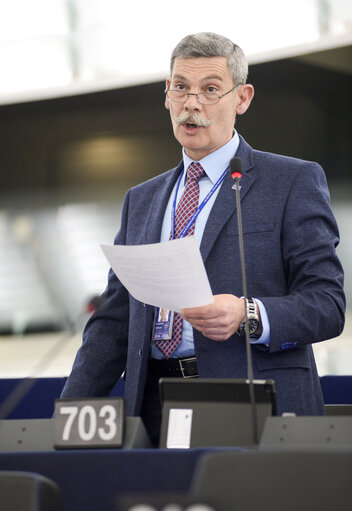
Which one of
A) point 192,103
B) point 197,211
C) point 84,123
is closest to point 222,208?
point 197,211

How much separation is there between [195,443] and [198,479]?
48 cm

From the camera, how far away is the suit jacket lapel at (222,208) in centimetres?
192

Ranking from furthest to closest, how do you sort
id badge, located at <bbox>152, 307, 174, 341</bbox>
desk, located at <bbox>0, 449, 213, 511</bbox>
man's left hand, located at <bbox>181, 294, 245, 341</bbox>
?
id badge, located at <bbox>152, 307, 174, 341</bbox> < man's left hand, located at <bbox>181, 294, 245, 341</bbox> < desk, located at <bbox>0, 449, 213, 511</bbox>

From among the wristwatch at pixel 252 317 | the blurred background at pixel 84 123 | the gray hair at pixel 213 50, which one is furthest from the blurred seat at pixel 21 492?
the blurred background at pixel 84 123

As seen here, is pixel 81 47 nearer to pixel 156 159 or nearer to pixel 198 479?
pixel 156 159

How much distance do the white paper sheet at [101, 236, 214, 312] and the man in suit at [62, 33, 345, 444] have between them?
0.09 metres

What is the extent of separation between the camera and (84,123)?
605 cm

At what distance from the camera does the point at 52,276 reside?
604 centimetres

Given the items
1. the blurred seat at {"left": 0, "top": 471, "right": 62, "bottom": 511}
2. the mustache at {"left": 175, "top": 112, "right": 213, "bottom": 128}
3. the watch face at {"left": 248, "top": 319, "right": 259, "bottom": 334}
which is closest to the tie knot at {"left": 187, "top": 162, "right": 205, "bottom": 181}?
the mustache at {"left": 175, "top": 112, "right": 213, "bottom": 128}

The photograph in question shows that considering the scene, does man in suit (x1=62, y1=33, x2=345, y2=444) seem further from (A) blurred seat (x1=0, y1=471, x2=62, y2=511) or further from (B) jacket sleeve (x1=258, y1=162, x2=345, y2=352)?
(A) blurred seat (x1=0, y1=471, x2=62, y2=511)

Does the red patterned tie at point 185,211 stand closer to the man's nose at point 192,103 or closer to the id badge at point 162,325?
the id badge at point 162,325

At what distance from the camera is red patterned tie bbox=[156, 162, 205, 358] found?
191cm

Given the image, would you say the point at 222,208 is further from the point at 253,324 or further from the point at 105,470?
the point at 105,470

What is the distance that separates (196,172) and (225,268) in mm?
322
